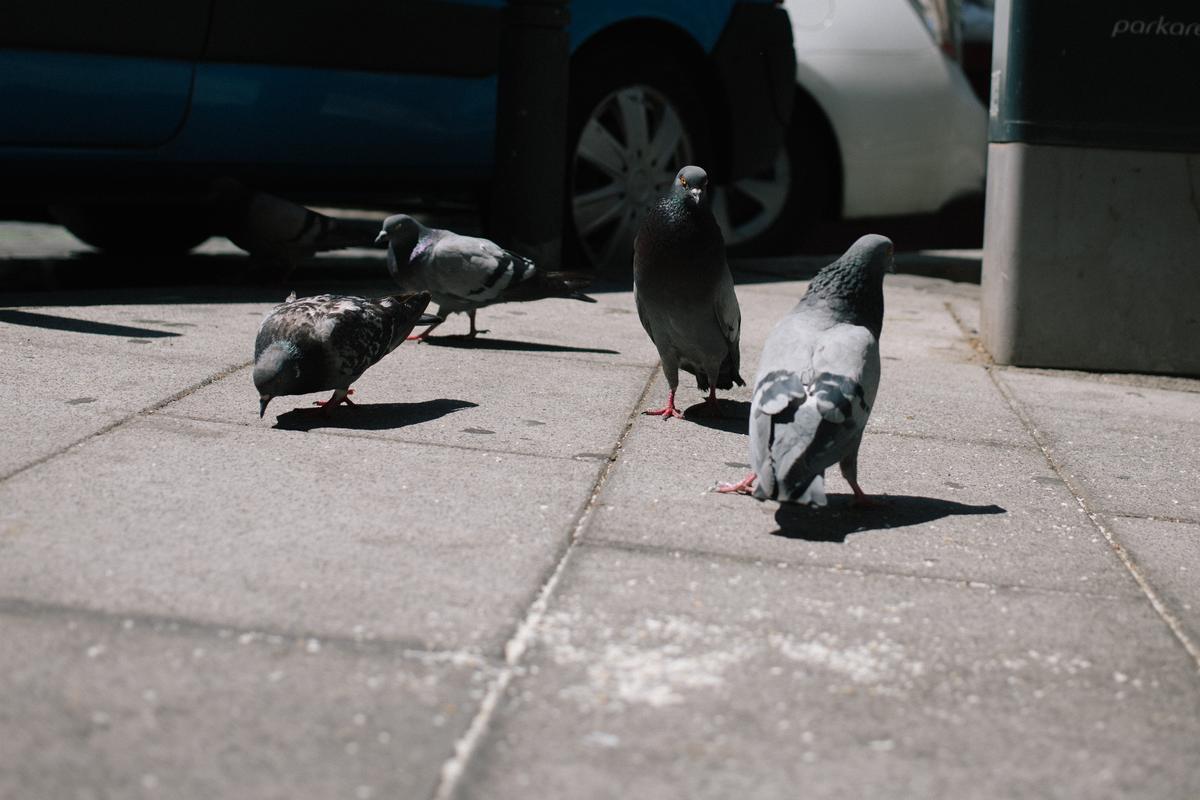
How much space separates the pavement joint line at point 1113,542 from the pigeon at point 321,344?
2.14 meters

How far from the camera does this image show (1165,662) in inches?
118

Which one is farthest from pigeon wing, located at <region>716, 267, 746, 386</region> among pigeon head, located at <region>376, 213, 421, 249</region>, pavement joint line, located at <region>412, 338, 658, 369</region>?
pigeon head, located at <region>376, 213, 421, 249</region>

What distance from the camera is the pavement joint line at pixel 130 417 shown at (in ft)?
12.4

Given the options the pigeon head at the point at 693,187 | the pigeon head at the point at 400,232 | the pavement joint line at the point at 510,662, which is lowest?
the pavement joint line at the point at 510,662

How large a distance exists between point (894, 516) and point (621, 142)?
172 inches

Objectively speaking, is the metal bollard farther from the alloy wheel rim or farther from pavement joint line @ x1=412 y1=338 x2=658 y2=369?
pavement joint line @ x1=412 y1=338 x2=658 y2=369

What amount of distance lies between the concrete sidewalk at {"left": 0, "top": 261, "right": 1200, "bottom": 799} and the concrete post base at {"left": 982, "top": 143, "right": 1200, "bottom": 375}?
3.27 feet

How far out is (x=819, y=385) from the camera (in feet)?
12.2

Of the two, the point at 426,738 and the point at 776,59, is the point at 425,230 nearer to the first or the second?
the point at 776,59

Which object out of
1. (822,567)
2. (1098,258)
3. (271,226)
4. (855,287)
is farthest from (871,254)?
(271,226)

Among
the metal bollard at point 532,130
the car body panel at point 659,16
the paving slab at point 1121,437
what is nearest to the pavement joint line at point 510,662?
the paving slab at point 1121,437

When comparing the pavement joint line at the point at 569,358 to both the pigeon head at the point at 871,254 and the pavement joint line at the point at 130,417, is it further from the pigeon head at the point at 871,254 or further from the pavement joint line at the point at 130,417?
the pigeon head at the point at 871,254

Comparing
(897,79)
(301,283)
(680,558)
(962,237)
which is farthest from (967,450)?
(962,237)

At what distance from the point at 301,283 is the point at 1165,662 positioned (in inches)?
206
